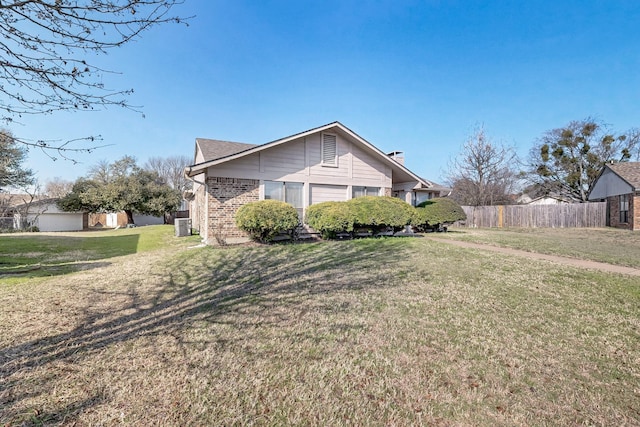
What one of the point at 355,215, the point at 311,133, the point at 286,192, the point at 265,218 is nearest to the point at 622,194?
the point at 355,215

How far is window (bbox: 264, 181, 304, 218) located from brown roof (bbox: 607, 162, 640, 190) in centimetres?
2174

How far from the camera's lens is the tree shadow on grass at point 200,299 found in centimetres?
269

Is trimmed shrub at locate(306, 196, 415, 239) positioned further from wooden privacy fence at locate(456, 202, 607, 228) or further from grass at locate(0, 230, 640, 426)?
wooden privacy fence at locate(456, 202, 607, 228)

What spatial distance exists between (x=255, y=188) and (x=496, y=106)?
1750 centimetres

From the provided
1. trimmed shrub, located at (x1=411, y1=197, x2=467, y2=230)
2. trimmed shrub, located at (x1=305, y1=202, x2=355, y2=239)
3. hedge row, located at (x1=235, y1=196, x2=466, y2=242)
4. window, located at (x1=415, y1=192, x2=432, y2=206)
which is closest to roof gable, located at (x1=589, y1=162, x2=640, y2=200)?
window, located at (x1=415, y1=192, x2=432, y2=206)

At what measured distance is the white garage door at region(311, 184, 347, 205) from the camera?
41.8 feet

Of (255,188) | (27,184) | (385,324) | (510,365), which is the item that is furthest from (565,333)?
(27,184)

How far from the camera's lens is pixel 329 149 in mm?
13008

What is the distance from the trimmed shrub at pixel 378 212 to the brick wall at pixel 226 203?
4.17 m

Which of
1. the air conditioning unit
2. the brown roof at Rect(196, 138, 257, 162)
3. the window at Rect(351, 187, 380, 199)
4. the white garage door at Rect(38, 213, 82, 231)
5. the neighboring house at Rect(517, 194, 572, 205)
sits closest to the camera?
the window at Rect(351, 187, 380, 199)

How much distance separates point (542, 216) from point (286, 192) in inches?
849

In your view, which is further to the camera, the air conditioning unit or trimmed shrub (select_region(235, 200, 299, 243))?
the air conditioning unit

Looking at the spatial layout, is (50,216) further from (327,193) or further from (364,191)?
(364,191)

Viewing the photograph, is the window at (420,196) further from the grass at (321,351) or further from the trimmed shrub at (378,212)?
the grass at (321,351)
